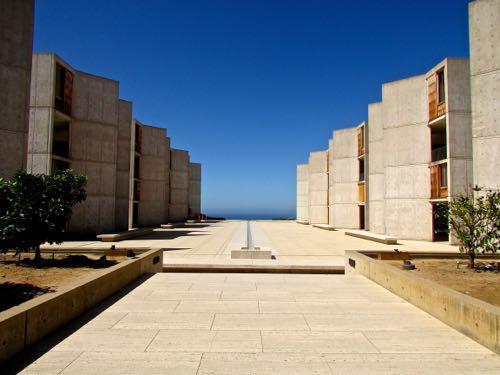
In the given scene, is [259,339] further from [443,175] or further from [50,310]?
[443,175]

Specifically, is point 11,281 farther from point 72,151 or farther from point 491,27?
point 491,27

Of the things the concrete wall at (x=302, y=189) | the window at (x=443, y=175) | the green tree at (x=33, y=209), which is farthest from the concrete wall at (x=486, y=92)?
the concrete wall at (x=302, y=189)

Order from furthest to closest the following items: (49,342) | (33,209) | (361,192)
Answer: (361,192) → (33,209) → (49,342)

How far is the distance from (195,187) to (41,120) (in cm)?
4167

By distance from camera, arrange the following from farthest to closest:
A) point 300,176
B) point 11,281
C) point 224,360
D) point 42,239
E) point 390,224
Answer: point 300,176, point 390,224, point 42,239, point 11,281, point 224,360

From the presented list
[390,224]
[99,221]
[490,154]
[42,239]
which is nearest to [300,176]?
[390,224]

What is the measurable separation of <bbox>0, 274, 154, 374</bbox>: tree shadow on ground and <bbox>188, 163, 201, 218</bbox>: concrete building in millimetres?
55035

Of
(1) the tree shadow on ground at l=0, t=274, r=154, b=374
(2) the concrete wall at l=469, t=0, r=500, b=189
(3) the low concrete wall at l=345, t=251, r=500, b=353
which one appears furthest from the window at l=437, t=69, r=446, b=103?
(1) the tree shadow on ground at l=0, t=274, r=154, b=374

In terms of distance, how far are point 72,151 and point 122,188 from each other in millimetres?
5896

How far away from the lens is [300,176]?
191 ft

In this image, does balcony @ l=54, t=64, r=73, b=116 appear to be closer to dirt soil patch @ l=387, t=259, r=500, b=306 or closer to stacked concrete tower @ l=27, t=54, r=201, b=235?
stacked concrete tower @ l=27, t=54, r=201, b=235

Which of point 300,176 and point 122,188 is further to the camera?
point 300,176

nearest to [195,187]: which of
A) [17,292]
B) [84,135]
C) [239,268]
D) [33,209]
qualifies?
[84,135]

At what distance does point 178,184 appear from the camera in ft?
153
